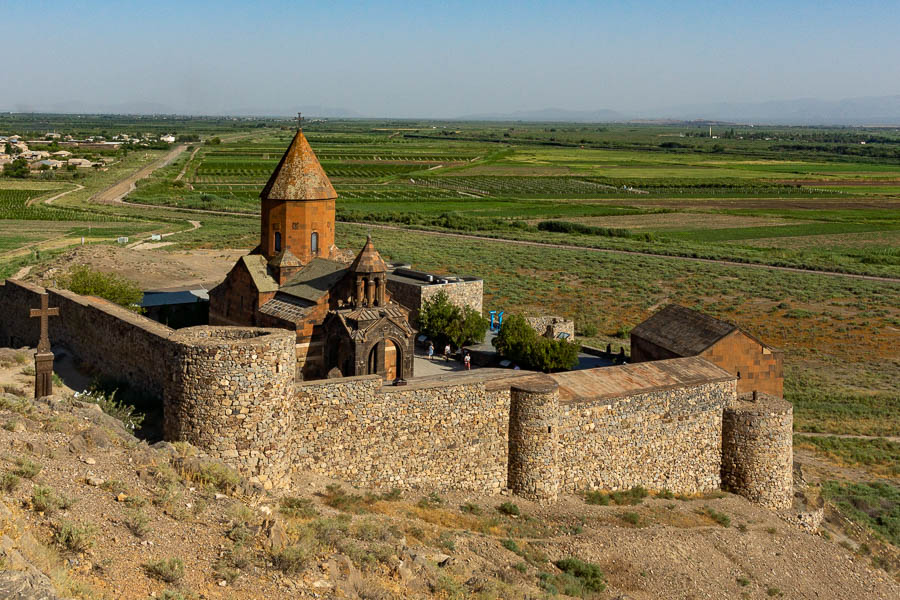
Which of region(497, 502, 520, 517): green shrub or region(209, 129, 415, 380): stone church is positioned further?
region(209, 129, 415, 380): stone church

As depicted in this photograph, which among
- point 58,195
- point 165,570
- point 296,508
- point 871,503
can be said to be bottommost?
point 871,503

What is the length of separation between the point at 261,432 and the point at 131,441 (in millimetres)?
1946

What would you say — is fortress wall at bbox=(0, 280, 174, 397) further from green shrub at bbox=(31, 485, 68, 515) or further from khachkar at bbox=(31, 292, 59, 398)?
green shrub at bbox=(31, 485, 68, 515)

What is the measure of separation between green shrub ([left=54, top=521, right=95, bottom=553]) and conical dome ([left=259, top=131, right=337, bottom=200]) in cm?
1461

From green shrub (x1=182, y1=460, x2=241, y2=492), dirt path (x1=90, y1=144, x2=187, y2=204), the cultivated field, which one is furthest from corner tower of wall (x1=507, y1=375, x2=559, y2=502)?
dirt path (x1=90, y1=144, x2=187, y2=204)

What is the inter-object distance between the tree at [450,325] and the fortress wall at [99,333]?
9.59 meters

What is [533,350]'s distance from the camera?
78.1 feet

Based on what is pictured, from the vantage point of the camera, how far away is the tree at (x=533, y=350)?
23.6 m

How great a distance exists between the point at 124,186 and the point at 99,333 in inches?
3414

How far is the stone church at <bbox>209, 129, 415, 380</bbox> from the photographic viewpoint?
64.4ft

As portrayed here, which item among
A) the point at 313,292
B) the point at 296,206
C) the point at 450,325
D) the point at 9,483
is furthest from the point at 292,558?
the point at 450,325

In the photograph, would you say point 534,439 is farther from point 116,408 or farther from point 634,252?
point 634,252

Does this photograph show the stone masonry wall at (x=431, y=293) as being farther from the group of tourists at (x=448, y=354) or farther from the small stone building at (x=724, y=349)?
the small stone building at (x=724, y=349)

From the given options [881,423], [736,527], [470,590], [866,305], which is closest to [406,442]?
[470,590]
